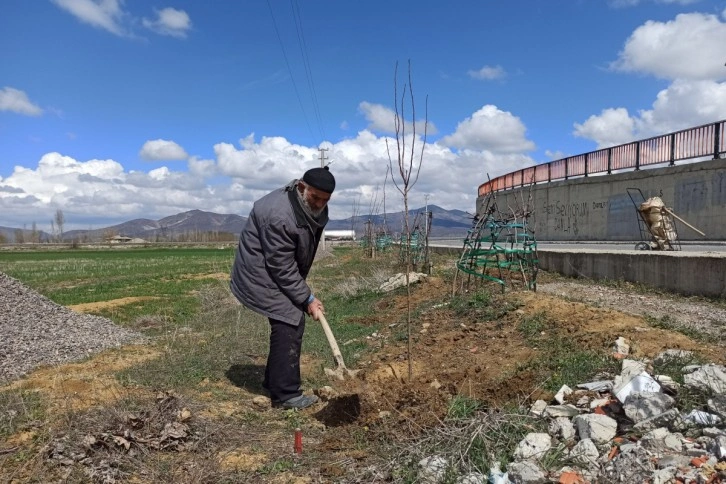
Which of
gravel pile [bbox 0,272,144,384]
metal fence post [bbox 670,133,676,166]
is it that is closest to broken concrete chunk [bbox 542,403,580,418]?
gravel pile [bbox 0,272,144,384]

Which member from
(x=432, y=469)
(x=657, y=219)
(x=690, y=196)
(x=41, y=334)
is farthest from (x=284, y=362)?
(x=690, y=196)

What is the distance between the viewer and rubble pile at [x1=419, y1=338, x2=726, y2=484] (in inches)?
101

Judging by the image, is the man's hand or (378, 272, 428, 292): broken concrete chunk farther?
(378, 272, 428, 292): broken concrete chunk

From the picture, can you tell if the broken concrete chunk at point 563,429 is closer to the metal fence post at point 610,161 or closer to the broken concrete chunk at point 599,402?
the broken concrete chunk at point 599,402

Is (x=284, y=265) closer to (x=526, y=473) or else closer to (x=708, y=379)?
(x=526, y=473)

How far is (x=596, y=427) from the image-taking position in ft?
9.69

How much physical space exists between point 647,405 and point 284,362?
8.47ft

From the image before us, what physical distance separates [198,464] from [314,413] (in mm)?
1320

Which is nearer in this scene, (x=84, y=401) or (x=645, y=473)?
(x=645, y=473)

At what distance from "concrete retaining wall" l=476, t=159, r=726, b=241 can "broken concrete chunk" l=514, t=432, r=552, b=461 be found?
821 centimetres

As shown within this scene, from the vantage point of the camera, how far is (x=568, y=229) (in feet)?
66.7

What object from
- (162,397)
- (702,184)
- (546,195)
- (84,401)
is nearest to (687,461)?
(162,397)

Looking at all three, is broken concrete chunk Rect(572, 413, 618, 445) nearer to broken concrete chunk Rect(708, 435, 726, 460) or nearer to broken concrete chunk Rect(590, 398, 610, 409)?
broken concrete chunk Rect(590, 398, 610, 409)

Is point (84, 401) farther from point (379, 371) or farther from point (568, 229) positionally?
point (568, 229)
